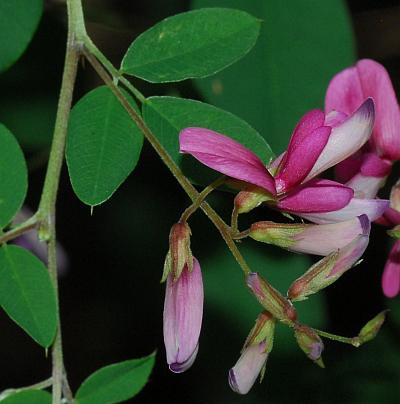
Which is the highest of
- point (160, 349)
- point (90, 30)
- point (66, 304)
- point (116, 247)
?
point (90, 30)

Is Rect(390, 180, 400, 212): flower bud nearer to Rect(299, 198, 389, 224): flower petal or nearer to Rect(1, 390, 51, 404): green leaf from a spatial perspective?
Rect(299, 198, 389, 224): flower petal

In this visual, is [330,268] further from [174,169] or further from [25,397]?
[25,397]

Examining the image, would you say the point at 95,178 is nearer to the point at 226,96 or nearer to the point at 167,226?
the point at 226,96

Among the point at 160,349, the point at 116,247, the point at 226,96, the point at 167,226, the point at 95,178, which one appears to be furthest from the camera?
the point at 160,349

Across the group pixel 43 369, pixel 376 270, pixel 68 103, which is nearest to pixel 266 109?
pixel 68 103

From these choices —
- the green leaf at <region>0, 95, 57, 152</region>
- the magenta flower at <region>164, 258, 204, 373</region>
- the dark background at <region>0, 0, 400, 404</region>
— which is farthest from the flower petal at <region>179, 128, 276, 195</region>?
the green leaf at <region>0, 95, 57, 152</region>

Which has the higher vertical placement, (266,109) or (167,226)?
(266,109)

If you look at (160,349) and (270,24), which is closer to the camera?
(270,24)

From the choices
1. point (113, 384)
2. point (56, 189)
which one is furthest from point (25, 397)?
point (56, 189)
